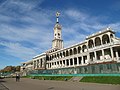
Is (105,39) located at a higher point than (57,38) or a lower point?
lower

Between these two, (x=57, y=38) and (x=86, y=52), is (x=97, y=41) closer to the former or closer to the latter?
(x=86, y=52)

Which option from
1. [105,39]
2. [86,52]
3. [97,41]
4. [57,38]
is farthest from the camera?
[57,38]

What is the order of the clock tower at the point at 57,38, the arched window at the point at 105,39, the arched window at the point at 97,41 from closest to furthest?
the arched window at the point at 105,39 < the arched window at the point at 97,41 < the clock tower at the point at 57,38

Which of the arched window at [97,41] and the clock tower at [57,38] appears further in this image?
the clock tower at [57,38]

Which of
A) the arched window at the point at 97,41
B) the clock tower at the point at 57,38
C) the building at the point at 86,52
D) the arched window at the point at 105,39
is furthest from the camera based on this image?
the clock tower at the point at 57,38

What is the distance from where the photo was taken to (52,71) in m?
64.5

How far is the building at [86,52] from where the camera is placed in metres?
46.1

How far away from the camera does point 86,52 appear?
56.5 metres

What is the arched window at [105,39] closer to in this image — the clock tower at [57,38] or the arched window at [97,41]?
the arched window at [97,41]

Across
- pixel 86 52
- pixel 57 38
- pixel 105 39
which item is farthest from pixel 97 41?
pixel 57 38

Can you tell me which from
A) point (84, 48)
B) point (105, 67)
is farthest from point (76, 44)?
point (105, 67)

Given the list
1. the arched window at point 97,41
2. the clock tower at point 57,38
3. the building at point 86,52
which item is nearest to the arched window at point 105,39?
the building at point 86,52

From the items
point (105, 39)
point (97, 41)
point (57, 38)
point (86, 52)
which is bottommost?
point (86, 52)

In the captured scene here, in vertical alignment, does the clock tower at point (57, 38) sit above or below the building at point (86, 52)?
above
